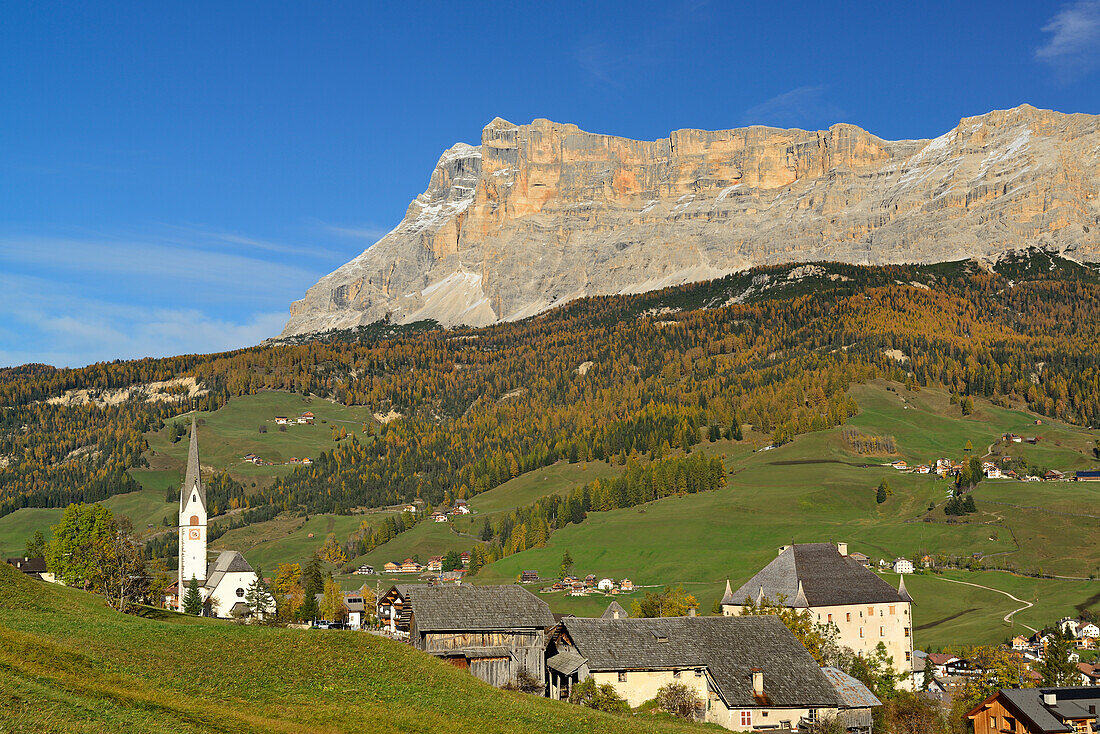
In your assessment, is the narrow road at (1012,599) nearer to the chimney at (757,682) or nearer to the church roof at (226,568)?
the chimney at (757,682)

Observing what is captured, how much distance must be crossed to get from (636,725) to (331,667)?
52.5 feet

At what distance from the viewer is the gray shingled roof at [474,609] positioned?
71.5m

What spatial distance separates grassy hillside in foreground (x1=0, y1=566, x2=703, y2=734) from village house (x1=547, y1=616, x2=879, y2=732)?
4242 millimetres

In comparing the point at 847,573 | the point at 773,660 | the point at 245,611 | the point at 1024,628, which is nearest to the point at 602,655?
the point at 773,660

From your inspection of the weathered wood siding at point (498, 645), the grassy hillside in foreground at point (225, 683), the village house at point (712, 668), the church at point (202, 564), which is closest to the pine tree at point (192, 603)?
the church at point (202, 564)

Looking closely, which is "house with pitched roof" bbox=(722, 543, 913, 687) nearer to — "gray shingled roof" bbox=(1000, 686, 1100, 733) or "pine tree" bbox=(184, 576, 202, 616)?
"gray shingled roof" bbox=(1000, 686, 1100, 733)

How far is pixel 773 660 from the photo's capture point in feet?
219

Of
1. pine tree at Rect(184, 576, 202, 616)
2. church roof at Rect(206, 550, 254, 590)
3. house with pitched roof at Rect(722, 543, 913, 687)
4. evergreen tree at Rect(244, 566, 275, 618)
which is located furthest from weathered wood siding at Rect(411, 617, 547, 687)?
church roof at Rect(206, 550, 254, 590)

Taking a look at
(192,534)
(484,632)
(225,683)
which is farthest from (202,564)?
(225,683)

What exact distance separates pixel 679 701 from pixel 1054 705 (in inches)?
1185

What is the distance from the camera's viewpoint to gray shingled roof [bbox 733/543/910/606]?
10156 centimetres

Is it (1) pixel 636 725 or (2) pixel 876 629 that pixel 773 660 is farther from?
(2) pixel 876 629

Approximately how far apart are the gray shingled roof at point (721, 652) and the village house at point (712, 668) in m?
0.06

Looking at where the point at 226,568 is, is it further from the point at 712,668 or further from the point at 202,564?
the point at 712,668
